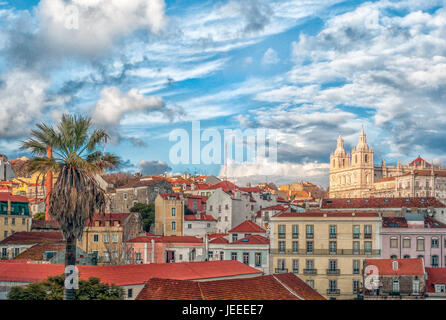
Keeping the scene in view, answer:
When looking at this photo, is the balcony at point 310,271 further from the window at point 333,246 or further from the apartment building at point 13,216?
the apartment building at point 13,216

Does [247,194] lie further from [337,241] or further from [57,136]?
[57,136]

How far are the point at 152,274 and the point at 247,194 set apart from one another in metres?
45.7

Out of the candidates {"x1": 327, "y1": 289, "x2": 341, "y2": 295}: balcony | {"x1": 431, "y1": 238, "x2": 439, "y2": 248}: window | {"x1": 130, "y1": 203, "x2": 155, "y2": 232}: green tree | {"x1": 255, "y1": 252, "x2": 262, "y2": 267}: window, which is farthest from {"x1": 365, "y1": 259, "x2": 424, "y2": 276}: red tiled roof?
{"x1": 130, "y1": 203, "x2": 155, "y2": 232}: green tree

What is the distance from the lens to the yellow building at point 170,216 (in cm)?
7231

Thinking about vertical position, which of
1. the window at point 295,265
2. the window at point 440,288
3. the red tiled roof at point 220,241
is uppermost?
the red tiled roof at point 220,241

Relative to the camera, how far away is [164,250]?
203 feet

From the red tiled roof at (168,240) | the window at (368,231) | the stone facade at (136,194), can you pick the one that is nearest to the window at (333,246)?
the window at (368,231)

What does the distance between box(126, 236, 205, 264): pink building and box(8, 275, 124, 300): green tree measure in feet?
142

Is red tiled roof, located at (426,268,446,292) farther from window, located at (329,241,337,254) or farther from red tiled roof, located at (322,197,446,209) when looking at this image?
red tiled roof, located at (322,197,446,209)

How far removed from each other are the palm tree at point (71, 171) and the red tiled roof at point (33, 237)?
4504 cm

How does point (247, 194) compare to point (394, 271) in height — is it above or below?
above
